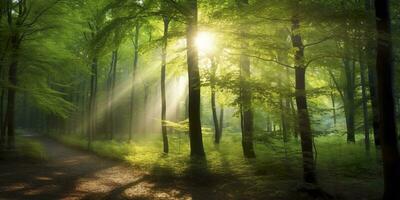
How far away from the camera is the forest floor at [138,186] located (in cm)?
976

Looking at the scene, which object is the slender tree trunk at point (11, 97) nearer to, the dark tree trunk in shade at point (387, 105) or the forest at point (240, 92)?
the forest at point (240, 92)

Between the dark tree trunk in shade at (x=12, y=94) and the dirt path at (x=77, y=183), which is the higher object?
the dark tree trunk in shade at (x=12, y=94)

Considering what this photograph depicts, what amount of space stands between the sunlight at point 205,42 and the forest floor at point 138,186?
4727 mm

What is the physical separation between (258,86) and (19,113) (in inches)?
3085

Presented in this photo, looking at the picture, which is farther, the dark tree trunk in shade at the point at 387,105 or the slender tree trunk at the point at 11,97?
the slender tree trunk at the point at 11,97

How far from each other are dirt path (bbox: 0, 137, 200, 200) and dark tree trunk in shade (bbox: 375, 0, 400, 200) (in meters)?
5.39

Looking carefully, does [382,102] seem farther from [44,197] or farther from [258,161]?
[44,197]

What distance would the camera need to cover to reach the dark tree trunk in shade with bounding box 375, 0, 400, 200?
8211 millimetres

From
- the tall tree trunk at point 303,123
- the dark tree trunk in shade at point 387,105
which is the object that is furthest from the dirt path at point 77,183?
the dark tree trunk in shade at point 387,105

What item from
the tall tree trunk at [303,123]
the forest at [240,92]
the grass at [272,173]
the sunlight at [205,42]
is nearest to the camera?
the forest at [240,92]

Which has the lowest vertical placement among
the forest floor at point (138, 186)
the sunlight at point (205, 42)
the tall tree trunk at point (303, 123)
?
the forest floor at point (138, 186)

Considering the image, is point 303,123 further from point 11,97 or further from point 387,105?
point 11,97

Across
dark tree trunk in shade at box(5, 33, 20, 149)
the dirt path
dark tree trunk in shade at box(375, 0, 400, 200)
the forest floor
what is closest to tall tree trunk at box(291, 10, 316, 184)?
the forest floor

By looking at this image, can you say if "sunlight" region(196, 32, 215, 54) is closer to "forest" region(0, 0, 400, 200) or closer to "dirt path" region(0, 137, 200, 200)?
"forest" region(0, 0, 400, 200)
